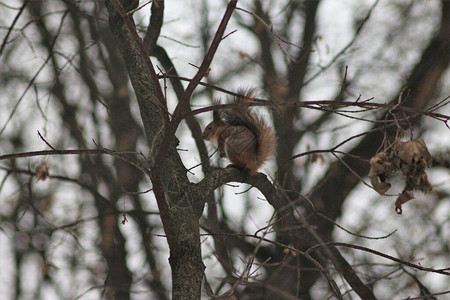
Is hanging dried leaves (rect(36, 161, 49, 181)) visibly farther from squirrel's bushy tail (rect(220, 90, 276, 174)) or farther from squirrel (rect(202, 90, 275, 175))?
squirrel's bushy tail (rect(220, 90, 276, 174))

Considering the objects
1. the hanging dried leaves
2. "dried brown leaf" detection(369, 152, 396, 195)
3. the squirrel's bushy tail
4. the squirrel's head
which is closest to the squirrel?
the squirrel's bushy tail

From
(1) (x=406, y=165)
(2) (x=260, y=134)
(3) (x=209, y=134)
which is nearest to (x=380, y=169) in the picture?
(1) (x=406, y=165)

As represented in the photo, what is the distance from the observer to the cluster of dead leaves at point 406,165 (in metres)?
1.73

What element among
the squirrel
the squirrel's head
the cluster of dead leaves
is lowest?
the cluster of dead leaves

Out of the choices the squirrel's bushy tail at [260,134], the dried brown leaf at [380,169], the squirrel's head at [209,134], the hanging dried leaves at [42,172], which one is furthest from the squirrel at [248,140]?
the dried brown leaf at [380,169]

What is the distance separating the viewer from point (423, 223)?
19.2 ft

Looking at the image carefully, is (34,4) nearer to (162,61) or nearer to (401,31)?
(162,61)

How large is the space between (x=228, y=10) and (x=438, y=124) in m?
4.76

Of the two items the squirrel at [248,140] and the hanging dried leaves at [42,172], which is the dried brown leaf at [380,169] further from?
the hanging dried leaves at [42,172]

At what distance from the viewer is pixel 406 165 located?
1.75 m

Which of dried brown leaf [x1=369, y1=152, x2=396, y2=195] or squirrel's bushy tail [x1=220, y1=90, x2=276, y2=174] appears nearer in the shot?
dried brown leaf [x1=369, y1=152, x2=396, y2=195]

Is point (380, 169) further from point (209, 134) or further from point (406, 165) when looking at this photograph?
point (209, 134)

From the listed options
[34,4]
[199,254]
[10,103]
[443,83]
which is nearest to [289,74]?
[443,83]

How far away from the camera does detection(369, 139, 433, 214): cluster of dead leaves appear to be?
1.73 meters
